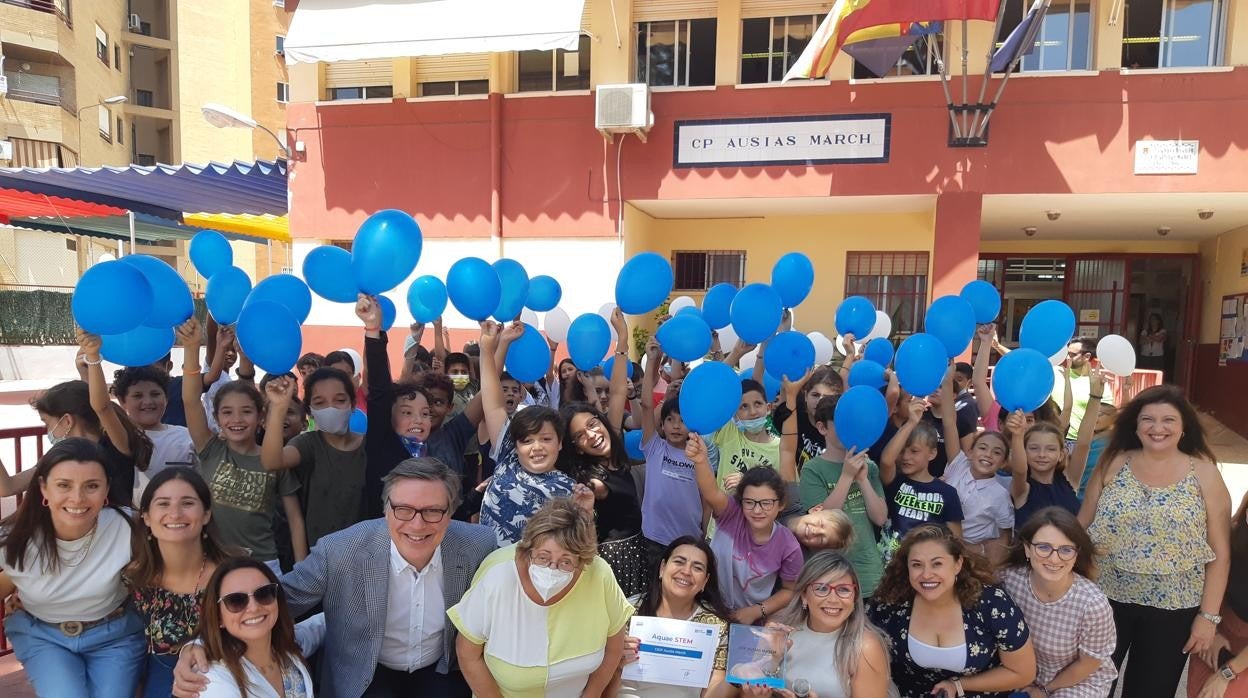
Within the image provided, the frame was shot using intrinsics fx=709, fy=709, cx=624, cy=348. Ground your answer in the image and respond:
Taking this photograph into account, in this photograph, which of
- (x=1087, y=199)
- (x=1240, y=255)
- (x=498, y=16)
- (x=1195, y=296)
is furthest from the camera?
(x=1195, y=296)

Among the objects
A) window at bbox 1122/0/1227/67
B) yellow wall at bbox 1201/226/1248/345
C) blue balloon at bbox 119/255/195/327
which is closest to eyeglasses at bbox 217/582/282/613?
blue balloon at bbox 119/255/195/327

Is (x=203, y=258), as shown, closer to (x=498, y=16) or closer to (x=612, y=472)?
(x=612, y=472)

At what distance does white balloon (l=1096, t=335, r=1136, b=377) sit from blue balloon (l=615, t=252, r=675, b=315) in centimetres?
234

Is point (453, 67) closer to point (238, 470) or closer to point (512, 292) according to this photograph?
point (512, 292)

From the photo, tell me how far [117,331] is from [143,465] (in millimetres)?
604

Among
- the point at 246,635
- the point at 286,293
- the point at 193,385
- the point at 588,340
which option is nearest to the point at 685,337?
the point at 588,340

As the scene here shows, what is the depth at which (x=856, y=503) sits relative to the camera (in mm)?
2844

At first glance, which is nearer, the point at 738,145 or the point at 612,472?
the point at 612,472

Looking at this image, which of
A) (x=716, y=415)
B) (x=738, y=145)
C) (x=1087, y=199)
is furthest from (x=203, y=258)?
(x=1087, y=199)

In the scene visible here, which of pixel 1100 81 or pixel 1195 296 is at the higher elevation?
pixel 1100 81

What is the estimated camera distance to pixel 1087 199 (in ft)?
23.5

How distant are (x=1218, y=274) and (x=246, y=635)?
11042 millimetres

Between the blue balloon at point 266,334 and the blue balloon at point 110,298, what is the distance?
336mm

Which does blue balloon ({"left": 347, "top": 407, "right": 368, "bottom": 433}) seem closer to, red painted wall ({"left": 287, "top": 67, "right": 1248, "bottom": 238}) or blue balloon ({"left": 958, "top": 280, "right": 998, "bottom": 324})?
blue balloon ({"left": 958, "top": 280, "right": 998, "bottom": 324})
